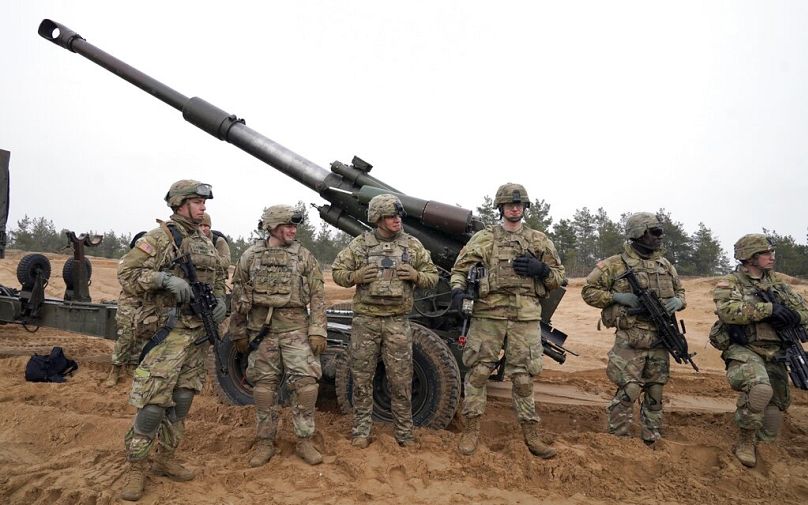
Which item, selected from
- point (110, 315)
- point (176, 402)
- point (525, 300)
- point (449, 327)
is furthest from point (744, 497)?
point (110, 315)

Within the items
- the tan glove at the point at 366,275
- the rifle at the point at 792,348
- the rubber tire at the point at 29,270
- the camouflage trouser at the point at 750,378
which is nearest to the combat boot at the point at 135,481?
the tan glove at the point at 366,275

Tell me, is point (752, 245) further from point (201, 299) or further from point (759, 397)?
point (201, 299)

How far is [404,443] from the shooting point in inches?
157

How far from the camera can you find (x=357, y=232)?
588 cm

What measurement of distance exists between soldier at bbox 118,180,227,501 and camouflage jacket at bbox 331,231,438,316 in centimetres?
103

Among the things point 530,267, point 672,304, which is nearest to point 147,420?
point 530,267

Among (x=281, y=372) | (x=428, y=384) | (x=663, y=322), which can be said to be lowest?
(x=428, y=384)

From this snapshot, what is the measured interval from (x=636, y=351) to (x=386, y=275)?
7.12 feet

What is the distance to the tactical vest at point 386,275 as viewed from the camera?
13.3 ft

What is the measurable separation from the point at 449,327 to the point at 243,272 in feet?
7.52

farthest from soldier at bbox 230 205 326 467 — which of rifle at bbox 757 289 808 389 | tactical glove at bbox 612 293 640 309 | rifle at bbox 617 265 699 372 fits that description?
rifle at bbox 757 289 808 389

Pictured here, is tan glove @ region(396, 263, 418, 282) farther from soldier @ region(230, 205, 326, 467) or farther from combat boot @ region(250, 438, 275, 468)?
combat boot @ region(250, 438, 275, 468)

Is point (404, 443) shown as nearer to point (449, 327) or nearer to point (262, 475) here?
point (262, 475)

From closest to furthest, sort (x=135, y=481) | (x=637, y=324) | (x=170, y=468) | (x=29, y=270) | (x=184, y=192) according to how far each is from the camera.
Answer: (x=135, y=481) < (x=170, y=468) < (x=184, y=192) < (x=637, y=324) < (x=29, y=270)
